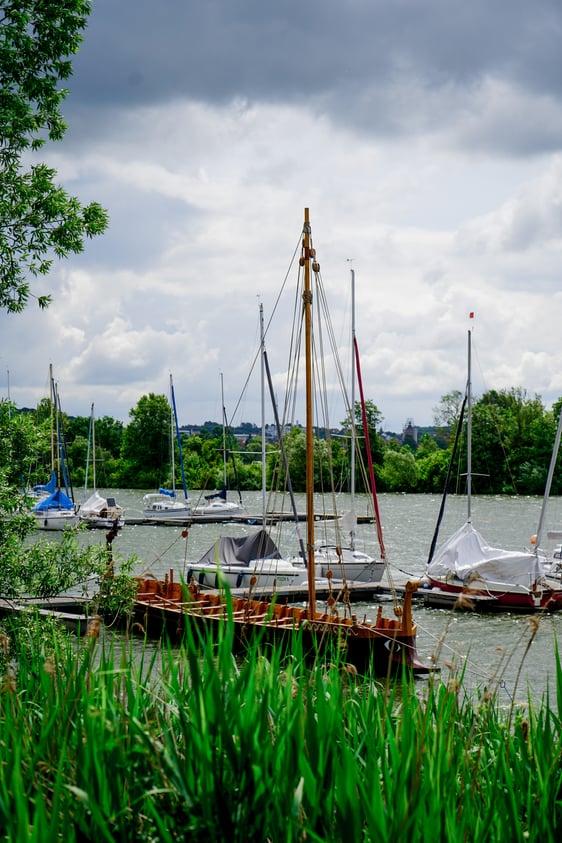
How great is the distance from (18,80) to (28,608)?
16.8 feet

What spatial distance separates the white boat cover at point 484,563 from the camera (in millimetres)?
26438

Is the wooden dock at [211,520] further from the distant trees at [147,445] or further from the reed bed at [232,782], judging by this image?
the reed bed at [232,782]

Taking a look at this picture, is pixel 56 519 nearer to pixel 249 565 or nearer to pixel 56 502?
pixel 56 502

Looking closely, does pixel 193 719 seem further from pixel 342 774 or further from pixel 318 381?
pixel 318 381

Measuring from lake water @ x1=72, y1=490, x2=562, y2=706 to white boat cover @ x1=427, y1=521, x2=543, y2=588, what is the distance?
4.19 ft

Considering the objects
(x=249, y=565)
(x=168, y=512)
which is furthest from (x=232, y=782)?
(x=168, y=512)

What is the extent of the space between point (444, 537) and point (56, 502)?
24193 millimetres

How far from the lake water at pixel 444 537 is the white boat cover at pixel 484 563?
1.28 metres

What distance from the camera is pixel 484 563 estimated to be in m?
26.6

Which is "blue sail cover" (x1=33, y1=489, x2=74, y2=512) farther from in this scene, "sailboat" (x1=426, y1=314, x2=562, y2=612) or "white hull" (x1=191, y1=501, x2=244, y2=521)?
"sailboat" (x1=426, y1=314, x2=562, y2=612)

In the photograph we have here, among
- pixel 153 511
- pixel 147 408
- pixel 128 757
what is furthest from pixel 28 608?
pixel 147 408

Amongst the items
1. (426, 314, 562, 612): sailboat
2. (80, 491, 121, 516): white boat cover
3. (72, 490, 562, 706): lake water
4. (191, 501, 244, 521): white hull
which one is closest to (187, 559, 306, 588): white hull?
(72, 490, 562, 706): lake water

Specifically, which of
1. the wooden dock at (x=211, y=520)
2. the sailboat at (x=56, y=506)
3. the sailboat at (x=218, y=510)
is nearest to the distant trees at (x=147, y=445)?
the sailboat at (x=218, y=510)

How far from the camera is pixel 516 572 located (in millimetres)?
26578
